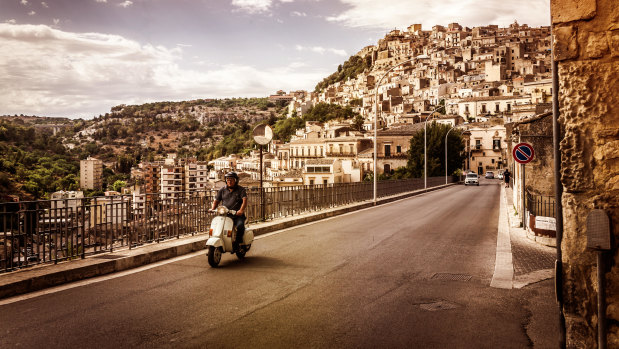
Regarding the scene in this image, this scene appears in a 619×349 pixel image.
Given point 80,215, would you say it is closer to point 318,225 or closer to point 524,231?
point 318,225

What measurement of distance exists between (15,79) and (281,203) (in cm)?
2677

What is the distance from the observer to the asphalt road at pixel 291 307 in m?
4.88

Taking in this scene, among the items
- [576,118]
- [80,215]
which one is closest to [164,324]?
[80,215]

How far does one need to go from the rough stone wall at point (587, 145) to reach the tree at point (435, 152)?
57357 millimetres

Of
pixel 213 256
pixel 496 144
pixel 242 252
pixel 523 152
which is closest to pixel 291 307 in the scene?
pixel 213 256

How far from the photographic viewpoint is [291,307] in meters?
6.00

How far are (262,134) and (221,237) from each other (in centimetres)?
755

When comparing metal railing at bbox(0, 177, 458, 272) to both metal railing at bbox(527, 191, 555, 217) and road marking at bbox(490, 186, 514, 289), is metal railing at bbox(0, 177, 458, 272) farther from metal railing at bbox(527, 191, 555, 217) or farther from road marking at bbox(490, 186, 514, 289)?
metal railing at bbox(527, 191, 555, 217)

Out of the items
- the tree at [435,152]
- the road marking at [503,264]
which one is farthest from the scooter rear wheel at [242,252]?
the tree at [435,152]

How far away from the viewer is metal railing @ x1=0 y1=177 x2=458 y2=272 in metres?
7.32

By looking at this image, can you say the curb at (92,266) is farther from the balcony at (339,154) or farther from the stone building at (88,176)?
the balcony at (339,154)

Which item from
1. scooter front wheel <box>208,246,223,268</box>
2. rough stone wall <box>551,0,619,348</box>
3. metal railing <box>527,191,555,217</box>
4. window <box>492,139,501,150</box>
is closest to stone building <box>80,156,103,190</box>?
scooter front wheel <box>208,246,223,268</box>

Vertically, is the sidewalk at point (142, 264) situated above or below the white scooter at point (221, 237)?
below

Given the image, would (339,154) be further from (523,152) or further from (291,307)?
(291,307)
